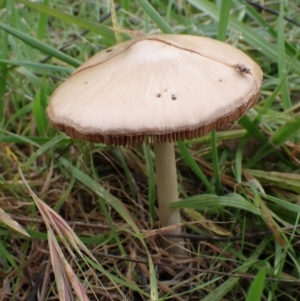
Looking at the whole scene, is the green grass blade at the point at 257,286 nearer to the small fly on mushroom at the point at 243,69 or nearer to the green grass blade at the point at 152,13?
the small fly on mushroom at the point at 243,69

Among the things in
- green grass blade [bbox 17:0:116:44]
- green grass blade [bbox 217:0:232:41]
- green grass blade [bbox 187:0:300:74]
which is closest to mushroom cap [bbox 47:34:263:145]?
green grass blade [bbox 217:0:232:41]

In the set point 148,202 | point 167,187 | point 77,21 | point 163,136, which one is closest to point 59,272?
point 163,136

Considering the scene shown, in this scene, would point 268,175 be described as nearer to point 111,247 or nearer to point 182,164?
point 182,164

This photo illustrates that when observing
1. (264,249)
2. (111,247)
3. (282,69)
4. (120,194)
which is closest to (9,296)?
(111,247)

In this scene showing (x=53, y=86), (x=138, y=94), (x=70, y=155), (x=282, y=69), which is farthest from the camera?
(x=53, y=86)

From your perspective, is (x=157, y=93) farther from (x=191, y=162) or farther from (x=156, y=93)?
(x=191, y=162)

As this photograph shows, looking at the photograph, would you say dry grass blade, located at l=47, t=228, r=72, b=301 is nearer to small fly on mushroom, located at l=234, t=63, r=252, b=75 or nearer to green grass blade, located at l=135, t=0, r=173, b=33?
small fly on mushroom, located at l=234, t=63, r=252, b=75

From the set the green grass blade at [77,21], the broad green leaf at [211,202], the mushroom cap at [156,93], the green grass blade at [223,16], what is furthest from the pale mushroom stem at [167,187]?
the green grass blade at [77,21]
